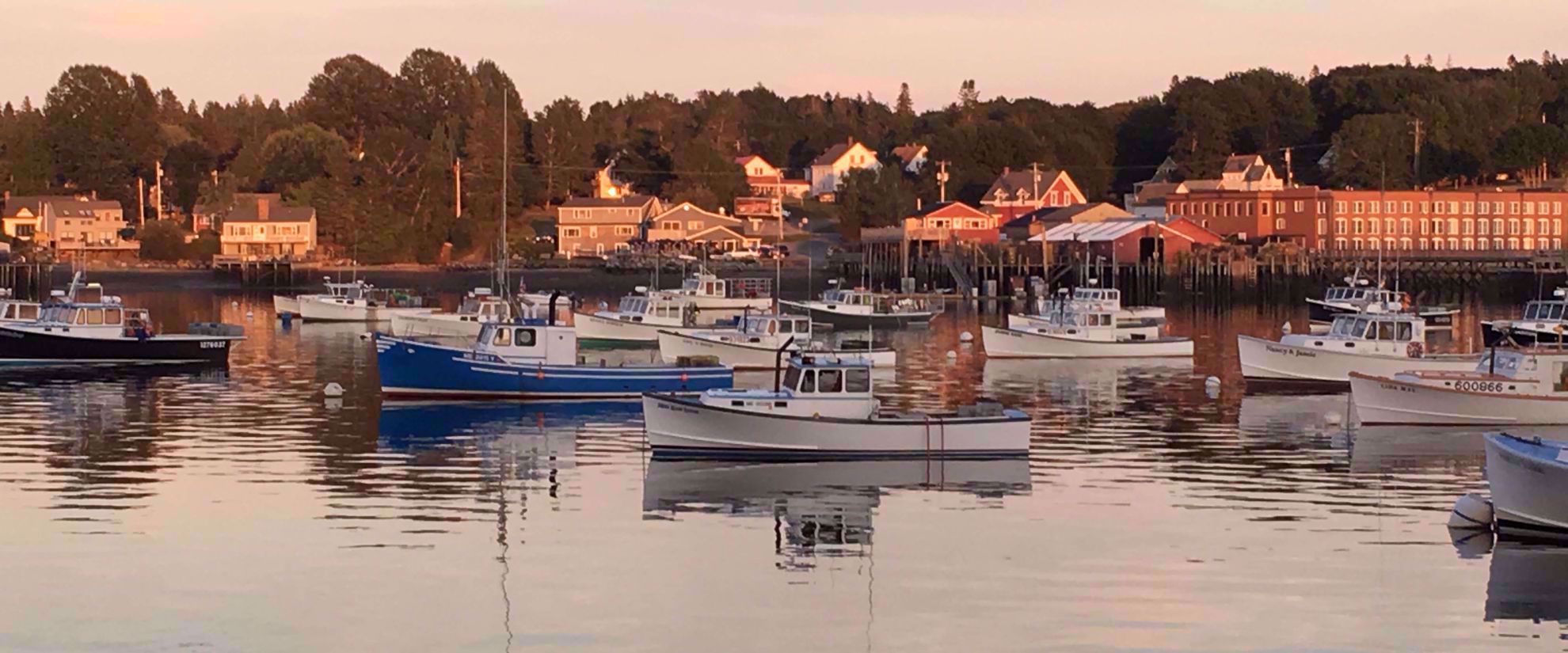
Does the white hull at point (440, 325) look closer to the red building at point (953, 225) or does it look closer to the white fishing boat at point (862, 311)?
the white fishing boat at point (862, 311)

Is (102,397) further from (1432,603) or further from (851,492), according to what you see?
(1432,603)

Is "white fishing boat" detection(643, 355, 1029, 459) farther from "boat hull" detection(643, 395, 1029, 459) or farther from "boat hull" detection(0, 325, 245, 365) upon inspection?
"boat hull" detection(0, 325, 245, 365)

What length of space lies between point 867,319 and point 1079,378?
102ft

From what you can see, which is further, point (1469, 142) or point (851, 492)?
point (1469, 142)

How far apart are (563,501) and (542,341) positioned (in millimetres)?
17507

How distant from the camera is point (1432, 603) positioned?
87.1ft

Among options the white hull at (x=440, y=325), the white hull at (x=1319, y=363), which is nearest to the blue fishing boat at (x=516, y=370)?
the white hull at (x=1319, y=363)

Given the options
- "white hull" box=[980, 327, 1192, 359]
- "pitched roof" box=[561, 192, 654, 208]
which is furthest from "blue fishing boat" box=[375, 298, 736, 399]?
"pitched roof" box=[561, 192, 654, 208]

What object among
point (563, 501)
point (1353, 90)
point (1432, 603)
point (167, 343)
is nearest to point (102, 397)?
point (167, 343)

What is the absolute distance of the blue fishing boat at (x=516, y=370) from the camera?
51062 millimetres

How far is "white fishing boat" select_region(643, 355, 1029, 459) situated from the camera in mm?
38031

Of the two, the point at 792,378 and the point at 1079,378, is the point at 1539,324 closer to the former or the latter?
the point at 1079,378

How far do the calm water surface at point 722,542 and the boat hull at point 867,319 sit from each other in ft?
142

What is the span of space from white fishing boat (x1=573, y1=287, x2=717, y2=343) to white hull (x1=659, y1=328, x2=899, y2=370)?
492 inches
